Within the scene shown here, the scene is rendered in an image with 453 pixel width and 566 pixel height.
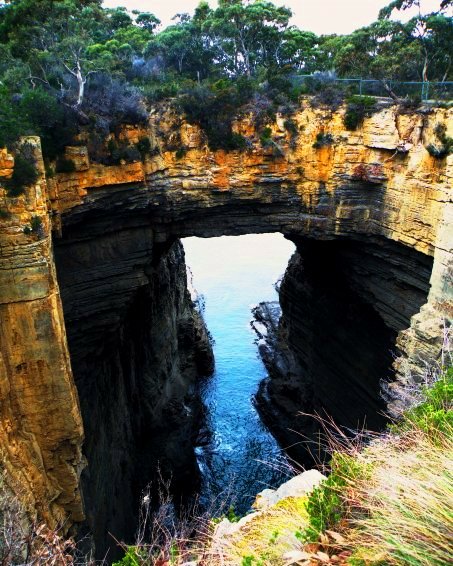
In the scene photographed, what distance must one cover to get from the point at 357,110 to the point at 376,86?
1979mm

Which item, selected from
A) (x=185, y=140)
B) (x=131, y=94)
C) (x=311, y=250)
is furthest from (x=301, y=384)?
(x=131, y=94)

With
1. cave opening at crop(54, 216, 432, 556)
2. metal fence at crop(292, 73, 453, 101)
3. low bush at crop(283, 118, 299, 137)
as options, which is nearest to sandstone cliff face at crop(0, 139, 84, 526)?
cave opening at crop(54, 216, 432, 556)

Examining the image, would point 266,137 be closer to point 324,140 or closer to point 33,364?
point 324,140

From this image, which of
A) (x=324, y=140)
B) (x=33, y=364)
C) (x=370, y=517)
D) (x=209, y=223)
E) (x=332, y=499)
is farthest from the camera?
(x=209, y=223)

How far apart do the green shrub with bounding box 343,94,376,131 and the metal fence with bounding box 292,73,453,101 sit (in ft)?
2.26

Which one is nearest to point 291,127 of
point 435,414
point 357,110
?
point 357,110

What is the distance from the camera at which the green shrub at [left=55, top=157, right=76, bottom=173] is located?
12.2m

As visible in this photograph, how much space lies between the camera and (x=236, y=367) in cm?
2972

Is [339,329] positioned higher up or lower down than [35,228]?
lower down

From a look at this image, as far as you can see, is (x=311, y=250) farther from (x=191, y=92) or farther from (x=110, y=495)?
(x=110, y=495)

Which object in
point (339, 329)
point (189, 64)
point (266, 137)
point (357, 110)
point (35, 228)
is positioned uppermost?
point (189, 64)

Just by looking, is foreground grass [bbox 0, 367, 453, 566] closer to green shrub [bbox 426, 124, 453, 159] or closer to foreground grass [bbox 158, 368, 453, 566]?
foreground grass [bbox 158, 368, 453, 566]

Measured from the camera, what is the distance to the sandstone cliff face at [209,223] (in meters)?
11.5

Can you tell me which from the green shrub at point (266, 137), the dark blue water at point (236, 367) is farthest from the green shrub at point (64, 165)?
the dark blue water at point (236, 367)
